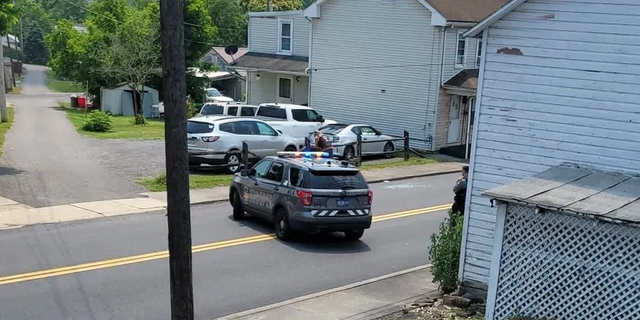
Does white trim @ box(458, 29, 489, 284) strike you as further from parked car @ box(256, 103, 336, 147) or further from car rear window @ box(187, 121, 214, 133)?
parked car @ box(256, 103, 336, 147)

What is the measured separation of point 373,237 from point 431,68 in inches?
644

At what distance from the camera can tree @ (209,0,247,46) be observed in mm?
89750

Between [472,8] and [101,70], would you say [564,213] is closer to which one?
[472,8]

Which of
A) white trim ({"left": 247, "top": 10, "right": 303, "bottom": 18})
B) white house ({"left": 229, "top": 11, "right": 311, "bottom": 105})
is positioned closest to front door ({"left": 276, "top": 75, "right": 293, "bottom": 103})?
white house ({"left": 229, "top": 11, "right": 311, "bottom": 105})

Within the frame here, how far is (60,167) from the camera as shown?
22.0 metres

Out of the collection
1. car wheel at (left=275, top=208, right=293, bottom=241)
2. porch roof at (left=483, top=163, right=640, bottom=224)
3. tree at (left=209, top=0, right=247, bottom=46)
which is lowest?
car wheel at (left=275, top=208, right=293, bottom=241)

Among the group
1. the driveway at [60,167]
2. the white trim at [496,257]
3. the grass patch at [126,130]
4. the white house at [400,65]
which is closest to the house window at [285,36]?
the white house at [400,65]

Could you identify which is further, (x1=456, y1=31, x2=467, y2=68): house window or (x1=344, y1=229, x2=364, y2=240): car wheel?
(x1=456, y1=31, x2=467, y2=68): house window

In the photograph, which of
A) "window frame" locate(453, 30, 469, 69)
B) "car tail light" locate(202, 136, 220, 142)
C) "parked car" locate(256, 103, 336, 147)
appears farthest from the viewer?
"window frame" locate(453, 30, 469, 69)

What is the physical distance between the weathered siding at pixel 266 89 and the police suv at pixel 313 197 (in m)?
22.2

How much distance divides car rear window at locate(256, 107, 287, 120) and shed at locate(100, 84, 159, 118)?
2015 centimetres

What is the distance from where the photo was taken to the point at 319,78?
33.7m

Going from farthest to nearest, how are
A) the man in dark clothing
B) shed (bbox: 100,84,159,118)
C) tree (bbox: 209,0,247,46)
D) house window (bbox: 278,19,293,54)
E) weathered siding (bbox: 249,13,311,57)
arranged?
tree (bbox: 209,0,247,46), shed (bbox: 100,84,159,118), house window (bbox: 278,19,293,54), weathered siding (bbox: 249,13,311,57), the man in dark clothing

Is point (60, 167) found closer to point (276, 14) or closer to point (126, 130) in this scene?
point (126, 130)
